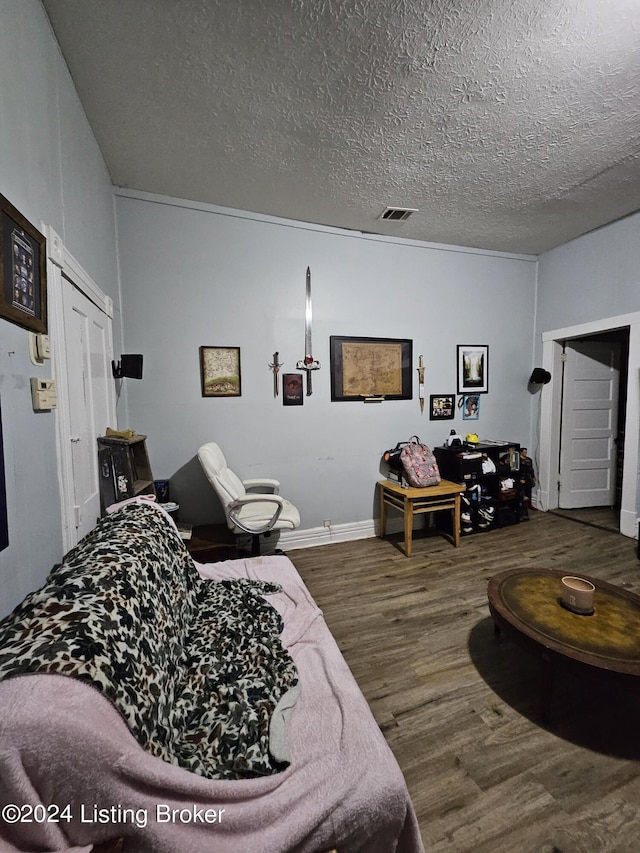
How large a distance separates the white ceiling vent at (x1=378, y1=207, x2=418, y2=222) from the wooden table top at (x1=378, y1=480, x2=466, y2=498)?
8.34 feet

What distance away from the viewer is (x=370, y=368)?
3.45 m

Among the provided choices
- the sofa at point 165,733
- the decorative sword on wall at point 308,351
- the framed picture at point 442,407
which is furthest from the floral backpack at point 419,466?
the sofa at point 165,733

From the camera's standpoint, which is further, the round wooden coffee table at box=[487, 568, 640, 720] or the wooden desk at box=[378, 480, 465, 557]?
the wooden desk at box=[378, 480, 465, 557]

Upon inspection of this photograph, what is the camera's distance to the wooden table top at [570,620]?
136 cm

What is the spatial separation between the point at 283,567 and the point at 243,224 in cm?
288

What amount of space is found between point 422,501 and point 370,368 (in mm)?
1422

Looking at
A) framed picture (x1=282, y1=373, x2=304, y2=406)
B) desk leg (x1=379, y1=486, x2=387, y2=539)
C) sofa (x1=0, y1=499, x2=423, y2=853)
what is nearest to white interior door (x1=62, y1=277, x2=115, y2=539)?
sofa (x1=0, y1=499, x2=423, y2=853)

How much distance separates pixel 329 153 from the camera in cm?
226

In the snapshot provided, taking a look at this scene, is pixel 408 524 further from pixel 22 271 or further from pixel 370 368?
pixel 22 271

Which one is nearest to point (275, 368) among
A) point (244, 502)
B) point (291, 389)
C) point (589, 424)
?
point (291, 389)

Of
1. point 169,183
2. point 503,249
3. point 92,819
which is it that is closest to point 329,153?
point 169,183

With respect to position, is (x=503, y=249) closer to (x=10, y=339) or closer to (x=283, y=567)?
(x=283, y=567)

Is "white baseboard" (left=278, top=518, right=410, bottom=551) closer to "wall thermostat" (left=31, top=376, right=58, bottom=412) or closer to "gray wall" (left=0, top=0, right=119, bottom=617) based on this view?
"gray wall" (left=0, top=0, right=119, bottom=617)

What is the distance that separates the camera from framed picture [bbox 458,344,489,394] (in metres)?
3.83
